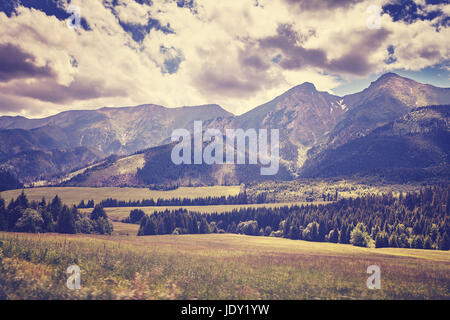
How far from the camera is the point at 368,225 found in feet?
532

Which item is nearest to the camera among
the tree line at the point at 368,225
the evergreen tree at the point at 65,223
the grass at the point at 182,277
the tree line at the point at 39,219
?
the grass at the point at 182,277

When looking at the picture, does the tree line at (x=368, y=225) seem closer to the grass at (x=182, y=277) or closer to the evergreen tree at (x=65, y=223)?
the evergreen tree at (x=65, y=223)

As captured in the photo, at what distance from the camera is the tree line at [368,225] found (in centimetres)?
14312

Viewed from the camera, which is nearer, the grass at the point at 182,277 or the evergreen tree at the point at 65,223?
the grass at the point at 182,277

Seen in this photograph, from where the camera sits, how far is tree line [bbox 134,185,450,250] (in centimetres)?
14312

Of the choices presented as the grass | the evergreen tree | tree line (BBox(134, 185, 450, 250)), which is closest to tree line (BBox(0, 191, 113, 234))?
the evergreen tree

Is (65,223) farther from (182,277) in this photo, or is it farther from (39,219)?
(182,277)

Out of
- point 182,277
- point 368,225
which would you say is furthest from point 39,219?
point 368,225

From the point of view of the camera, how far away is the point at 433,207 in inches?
6767

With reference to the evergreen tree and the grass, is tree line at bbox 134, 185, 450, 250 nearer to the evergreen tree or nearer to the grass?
the evergreen tree

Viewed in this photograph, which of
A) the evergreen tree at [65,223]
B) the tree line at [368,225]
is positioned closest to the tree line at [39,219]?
the evergreen tree at [65,223]

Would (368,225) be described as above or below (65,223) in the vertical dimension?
below
